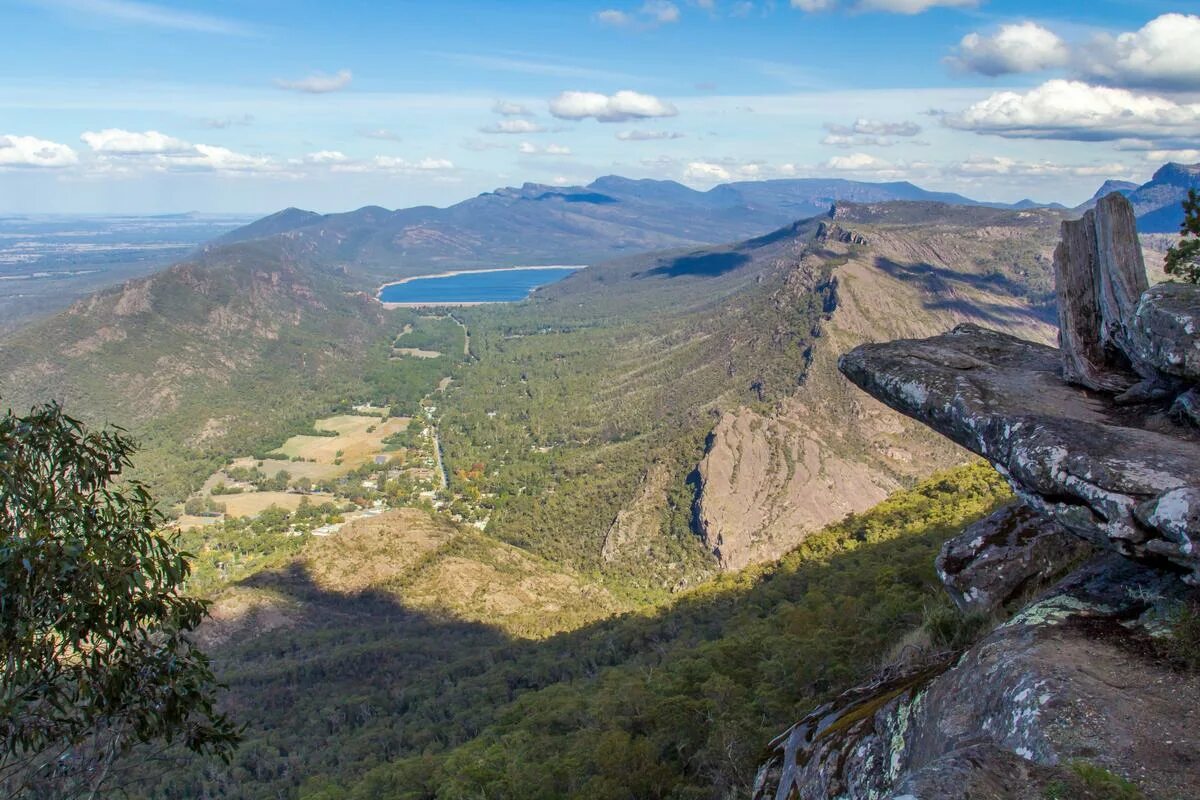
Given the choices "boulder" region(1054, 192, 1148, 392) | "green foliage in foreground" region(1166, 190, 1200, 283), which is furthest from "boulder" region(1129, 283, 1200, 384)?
"green foliage in foreground" region(1166, 190, 1200, 283)

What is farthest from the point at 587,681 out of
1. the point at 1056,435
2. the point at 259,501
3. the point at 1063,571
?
the point at 259,501

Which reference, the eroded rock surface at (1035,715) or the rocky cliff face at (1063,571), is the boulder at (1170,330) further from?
the eroded rock surface at (1035,715)

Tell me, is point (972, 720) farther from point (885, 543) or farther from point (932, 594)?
point (885, 543)

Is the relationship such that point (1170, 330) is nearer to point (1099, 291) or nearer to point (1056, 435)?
point (1056, 435)

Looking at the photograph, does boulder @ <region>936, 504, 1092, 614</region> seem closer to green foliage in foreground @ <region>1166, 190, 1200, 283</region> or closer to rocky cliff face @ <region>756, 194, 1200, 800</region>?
rocky cliff face @ <region>756, 194, 1200, 800</region>

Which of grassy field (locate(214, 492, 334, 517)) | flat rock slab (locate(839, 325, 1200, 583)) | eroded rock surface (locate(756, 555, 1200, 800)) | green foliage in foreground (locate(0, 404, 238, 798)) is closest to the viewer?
eroded rock surface (locate(756, 555, 1200, 800))

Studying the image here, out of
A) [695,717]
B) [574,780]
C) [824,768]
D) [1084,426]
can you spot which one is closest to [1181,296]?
[1084,426]
